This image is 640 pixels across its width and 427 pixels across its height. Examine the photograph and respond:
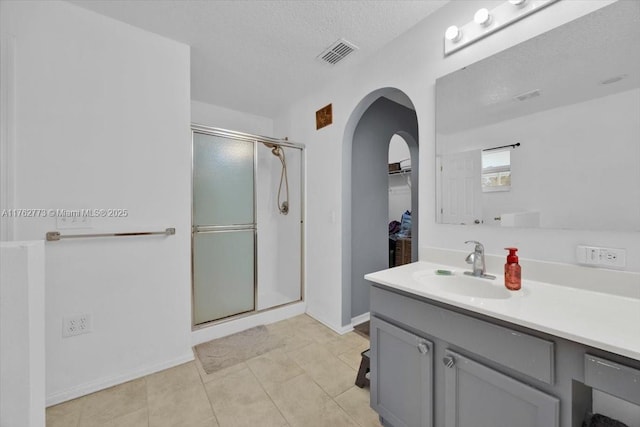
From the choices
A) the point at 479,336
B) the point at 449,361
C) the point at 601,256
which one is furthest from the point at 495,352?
the point at 601,256

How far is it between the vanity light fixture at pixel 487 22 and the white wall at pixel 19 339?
2.29 metres

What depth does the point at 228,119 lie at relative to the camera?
3.19 meters

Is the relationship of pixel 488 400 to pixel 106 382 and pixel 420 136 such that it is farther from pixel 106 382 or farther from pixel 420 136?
pixel 106 382

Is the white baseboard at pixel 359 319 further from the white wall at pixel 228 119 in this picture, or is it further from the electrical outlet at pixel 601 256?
the white wall at pixel 228 119

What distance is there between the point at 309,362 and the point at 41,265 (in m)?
1.67

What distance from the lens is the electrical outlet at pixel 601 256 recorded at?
1.03 meters

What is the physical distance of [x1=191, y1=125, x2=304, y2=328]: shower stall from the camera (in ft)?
7.38

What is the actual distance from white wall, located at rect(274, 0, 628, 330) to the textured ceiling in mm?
145

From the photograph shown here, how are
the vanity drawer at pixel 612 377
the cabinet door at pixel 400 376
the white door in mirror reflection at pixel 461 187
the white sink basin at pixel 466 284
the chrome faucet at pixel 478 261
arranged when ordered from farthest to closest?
1. the white door in mirror reflection at pixel 461 187
2. the chrome faucet at pixel 478 261
3. the white sink basin at pixel 466 284
4. the cabinet door at pixel 400 376
5. the vanity drawer at pixel 612 377

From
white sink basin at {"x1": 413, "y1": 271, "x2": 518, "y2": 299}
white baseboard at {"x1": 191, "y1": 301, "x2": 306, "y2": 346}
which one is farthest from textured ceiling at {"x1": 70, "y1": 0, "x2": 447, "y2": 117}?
white baseboard at {"x1": 191, "y1": 301, "x2": 306, "y2": 346}

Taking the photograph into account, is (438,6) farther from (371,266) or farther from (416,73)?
(371,266)

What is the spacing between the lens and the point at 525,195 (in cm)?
129

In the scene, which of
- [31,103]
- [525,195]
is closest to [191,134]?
[31,103]

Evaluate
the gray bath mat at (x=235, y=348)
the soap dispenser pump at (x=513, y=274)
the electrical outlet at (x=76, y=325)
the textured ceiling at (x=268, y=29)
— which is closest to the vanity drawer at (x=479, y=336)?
the soap dispenser pump at (x=513, y=274)
